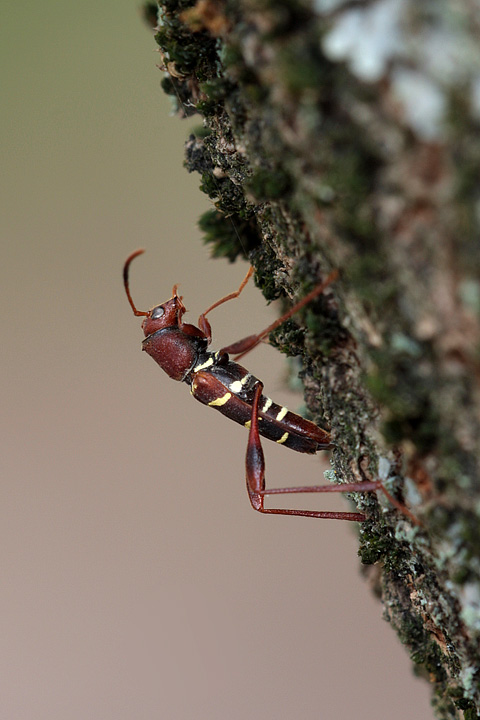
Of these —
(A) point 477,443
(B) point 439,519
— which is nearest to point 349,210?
(A) point 477,443

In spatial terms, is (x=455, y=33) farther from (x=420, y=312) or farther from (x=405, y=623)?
(x=405, y=623)

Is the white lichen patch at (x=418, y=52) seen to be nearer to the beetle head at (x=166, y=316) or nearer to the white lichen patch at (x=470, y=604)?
the white lichen patch at (x=470, y=604)

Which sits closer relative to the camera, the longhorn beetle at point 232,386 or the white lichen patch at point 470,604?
the white lichen patch at point 470,604

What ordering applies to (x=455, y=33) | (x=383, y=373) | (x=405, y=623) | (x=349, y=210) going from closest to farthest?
(x=455, y=33) < (x=349, y=210) < (x=383, y=373) < (x=405, y=623)

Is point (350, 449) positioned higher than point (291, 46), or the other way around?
point (291, 46)

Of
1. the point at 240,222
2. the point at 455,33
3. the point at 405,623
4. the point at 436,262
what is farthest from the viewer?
the point at 240,222

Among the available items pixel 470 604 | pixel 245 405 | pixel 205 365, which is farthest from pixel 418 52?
pixel 205 365

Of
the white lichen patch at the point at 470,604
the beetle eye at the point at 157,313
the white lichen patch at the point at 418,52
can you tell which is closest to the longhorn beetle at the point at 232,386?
the beetle eye at the point at 157,313

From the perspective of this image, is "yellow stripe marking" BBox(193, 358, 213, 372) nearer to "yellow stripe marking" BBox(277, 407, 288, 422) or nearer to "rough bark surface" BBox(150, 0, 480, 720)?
"yellow stripe marking" BBox(277, 407, 288, 422)
